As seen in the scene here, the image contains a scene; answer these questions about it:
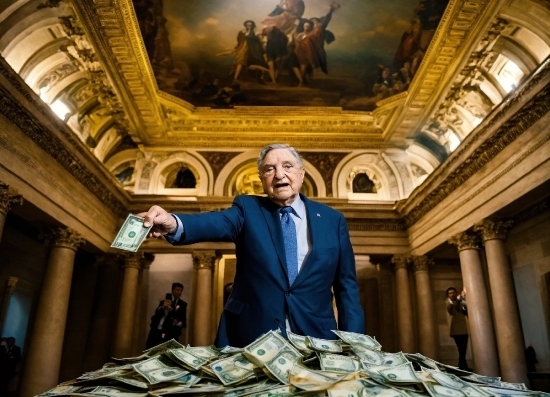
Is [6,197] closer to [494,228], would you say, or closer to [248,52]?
[248,52]

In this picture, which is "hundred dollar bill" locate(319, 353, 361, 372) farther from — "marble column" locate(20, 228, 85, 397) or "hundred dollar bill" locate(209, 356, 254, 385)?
"marble column" locate(20, 228, 85, 397)

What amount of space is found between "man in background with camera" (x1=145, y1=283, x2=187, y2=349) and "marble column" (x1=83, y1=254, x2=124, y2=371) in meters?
3.62

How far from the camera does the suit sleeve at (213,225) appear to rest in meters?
2.18

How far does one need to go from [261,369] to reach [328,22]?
38.2 feet

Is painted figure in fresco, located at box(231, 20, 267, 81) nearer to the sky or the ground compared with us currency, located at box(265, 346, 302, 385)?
nearer to the sky

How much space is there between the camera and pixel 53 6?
30.9ft

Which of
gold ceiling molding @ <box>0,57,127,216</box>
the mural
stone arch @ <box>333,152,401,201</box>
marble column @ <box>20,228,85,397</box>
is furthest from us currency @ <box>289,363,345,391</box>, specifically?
stone arch @ <box>333,152,401,201</box>

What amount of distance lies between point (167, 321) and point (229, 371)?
10269 millimetres

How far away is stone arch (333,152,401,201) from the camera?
51.5ft

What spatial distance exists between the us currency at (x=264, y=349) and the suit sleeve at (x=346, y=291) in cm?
78

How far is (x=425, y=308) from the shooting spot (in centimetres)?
1366

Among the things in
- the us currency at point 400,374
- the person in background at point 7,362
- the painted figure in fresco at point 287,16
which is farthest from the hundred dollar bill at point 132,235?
the person in background at point 7,362

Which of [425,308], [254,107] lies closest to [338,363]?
[425,308]

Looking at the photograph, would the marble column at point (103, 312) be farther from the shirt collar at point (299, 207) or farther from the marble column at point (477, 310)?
the shirt collar at point (299, 207)
